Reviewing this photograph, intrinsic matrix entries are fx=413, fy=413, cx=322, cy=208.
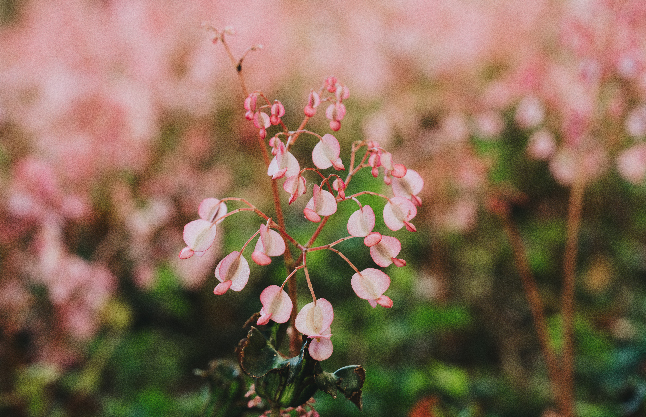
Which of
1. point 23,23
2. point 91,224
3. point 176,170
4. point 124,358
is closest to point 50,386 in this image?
point 124,358

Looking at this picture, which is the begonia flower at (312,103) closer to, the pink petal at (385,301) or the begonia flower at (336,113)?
the begonia flower at (336,113)

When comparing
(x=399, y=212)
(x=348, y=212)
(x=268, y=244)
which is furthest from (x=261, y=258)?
(x=348, y=212)

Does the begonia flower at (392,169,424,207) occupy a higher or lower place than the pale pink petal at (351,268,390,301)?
higher

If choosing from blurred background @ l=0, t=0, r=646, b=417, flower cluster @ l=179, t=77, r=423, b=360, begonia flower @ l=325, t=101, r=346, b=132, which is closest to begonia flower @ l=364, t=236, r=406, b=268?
flower cluster @ l=179, t=77, r=423, b=360

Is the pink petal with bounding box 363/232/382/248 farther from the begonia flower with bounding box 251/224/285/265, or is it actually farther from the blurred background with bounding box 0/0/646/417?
the blurred background with bounding box 0/0/646/417

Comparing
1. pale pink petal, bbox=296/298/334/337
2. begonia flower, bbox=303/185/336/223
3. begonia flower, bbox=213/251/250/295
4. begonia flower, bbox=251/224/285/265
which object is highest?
begonia flower, bbox=303/185/336/223

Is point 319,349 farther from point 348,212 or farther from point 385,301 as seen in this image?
point 348,212

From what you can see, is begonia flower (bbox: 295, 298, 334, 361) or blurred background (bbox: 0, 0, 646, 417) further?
blurred background (bbox: 0, 0, 646, 417)

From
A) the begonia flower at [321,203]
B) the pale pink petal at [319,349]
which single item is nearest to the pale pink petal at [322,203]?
the begonia flower at [321,203]
